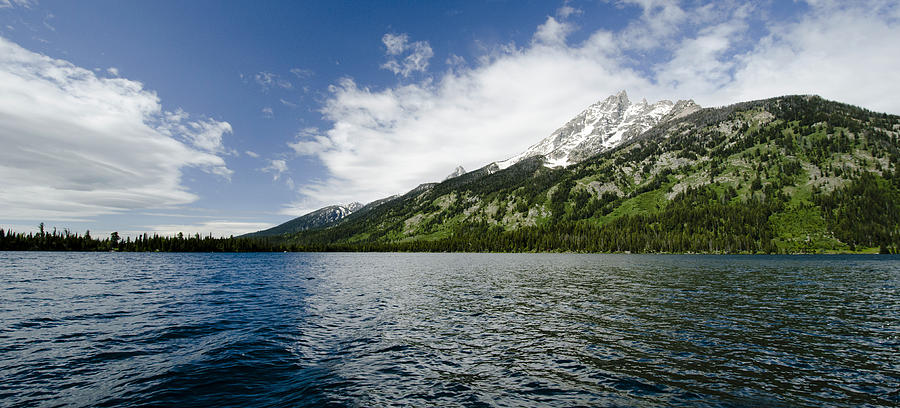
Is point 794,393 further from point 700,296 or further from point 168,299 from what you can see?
point 168,299

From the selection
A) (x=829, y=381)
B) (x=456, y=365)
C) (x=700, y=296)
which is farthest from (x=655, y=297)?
→ (x=456, y=365)

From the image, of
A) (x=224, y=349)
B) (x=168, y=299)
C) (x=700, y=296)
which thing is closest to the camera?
(x=224, y=349)

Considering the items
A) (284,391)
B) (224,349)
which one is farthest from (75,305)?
(284,391)

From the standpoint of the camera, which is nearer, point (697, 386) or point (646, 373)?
point (697, 386)

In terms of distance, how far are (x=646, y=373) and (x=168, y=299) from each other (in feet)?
161

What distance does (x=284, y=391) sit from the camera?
52.6 feet

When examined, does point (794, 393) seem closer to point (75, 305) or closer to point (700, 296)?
point (700, 296)

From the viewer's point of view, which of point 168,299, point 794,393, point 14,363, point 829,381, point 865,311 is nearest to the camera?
point 794,393

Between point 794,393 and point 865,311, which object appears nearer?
point 794,393

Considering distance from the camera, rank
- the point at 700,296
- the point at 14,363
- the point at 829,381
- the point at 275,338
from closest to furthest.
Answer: the point at 829,381 < the point at 14,363 < the point at 275,338 < the point at 700,296

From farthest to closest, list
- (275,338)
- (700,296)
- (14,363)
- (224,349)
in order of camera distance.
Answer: (700,296) < (275,338) < (224,349) < (14,363)

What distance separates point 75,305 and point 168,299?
25.2 feet

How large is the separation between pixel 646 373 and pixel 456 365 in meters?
9.45

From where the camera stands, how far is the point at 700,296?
152 ft
